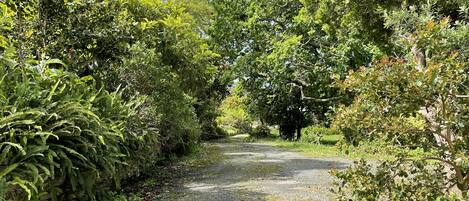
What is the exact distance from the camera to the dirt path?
6.86 metres

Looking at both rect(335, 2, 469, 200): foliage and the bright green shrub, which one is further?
the bright green shrub

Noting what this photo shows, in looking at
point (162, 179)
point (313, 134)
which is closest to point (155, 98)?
point (162, 179)

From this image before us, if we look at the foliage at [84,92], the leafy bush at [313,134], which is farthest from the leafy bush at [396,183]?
the leafy bush at [313,134]

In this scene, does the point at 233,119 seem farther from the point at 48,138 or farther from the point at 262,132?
the point at 48,138

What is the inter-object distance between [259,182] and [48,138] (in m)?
4.74

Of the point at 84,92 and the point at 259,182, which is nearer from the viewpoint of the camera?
the point at 84,92

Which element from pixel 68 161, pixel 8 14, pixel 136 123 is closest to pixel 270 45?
pixel 136 123

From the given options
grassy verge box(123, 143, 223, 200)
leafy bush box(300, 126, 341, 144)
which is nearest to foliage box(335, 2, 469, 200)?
grassy verge box(123, 143, 223, 200)

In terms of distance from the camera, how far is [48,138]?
4504mm

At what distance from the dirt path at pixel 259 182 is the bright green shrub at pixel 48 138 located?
2263mm

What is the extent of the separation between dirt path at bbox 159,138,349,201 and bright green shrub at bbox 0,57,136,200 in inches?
89.1

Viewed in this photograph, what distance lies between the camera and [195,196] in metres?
6.94

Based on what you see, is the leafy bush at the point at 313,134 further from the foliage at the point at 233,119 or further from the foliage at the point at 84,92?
the foliage at the point at 84,92

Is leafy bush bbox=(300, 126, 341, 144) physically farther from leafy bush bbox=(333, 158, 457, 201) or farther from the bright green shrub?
leafy bush bbox=(333, 158, 457, 201)
